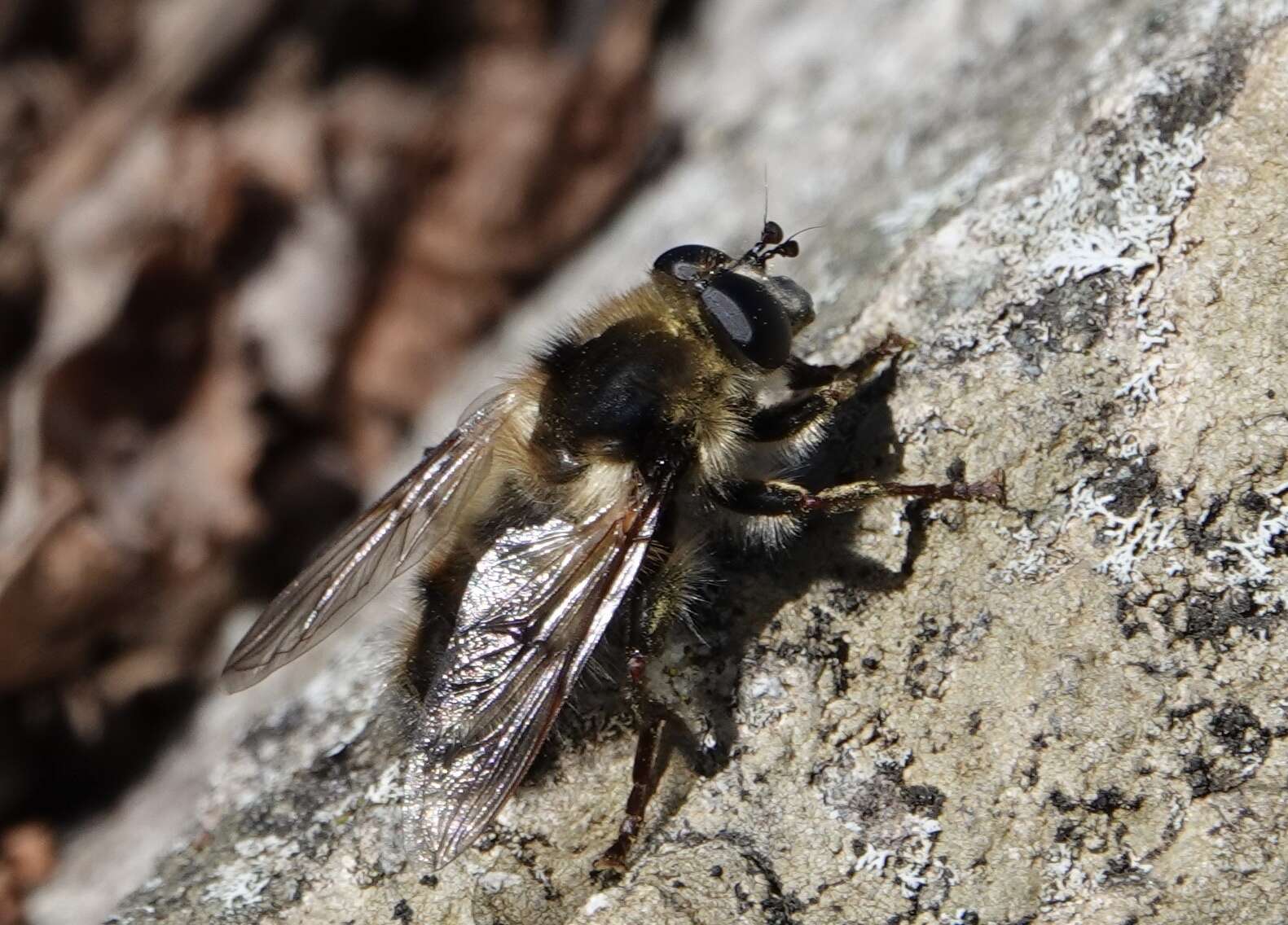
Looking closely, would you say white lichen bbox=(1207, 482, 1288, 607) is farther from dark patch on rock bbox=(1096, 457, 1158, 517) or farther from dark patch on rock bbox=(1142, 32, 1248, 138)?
dark patch on rock bbox=(1142, 32, 1248, 138)

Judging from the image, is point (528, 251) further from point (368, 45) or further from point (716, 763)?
point (716, 763)

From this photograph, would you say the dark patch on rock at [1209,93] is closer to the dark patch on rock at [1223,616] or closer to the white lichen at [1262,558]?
the white lichen at [1262,558]

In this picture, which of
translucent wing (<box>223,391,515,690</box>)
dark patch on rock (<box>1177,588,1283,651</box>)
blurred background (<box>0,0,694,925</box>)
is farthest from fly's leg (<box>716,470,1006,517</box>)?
blurred background (<box>0,0,694,925</box>)

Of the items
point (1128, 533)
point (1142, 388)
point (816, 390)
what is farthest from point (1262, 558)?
point (816, 390)

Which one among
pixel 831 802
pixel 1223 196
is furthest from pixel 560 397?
pixel 1223 196

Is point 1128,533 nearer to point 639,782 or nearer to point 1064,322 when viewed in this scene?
point 1064,322

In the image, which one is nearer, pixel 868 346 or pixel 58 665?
pixel 868 346

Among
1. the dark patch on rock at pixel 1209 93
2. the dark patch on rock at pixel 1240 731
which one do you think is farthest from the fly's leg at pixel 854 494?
the dark patch on rock at pixel 1209 93
